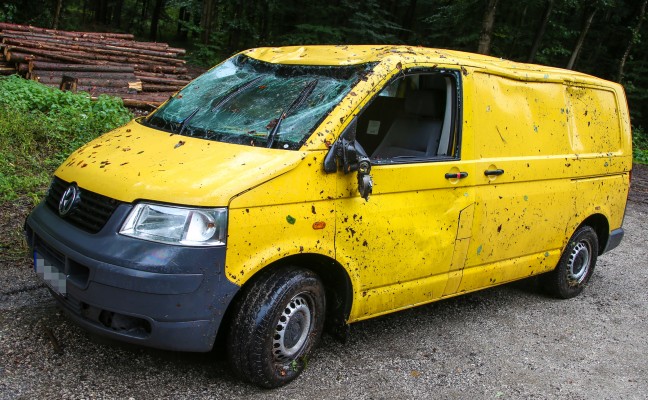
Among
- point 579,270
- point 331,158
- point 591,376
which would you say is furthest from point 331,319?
point 579,270

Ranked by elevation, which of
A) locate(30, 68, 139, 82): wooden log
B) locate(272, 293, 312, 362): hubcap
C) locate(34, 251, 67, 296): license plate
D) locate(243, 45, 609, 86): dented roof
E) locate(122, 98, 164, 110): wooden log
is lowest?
locate(272, 293, 312, 362): hubcap

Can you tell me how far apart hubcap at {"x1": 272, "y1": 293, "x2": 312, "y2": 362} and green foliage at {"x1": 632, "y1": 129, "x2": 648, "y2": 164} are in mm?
16669

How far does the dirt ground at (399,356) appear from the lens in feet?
11.3

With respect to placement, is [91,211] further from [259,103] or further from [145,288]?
[259,103]

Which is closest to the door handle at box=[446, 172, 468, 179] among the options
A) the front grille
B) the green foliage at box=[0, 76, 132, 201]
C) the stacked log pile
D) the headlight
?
the headlight

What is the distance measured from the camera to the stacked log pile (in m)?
11.1

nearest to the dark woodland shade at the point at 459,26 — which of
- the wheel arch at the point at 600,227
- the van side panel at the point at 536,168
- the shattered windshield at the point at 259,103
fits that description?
the wheel arch at the point at 600,227

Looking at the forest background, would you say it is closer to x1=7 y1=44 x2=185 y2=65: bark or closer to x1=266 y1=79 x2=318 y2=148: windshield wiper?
x1=7 y1=44 x2=185 y2=65: bark

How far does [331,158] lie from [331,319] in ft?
3.71

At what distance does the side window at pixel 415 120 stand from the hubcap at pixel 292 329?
127 centimetres

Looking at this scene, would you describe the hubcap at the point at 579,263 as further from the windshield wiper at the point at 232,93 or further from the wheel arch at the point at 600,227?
the windshield wiper at the point at 232,93

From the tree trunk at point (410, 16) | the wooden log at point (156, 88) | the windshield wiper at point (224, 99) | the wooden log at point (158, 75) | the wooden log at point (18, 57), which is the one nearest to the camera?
the windshield wiper at point (224, 99)

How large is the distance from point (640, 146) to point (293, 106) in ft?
63.6

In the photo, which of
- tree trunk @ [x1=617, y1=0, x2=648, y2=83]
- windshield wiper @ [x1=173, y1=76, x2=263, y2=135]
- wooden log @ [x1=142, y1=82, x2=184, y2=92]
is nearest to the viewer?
windshield wiper @ [x1=173, y1=76, x2=263, y2=135]
